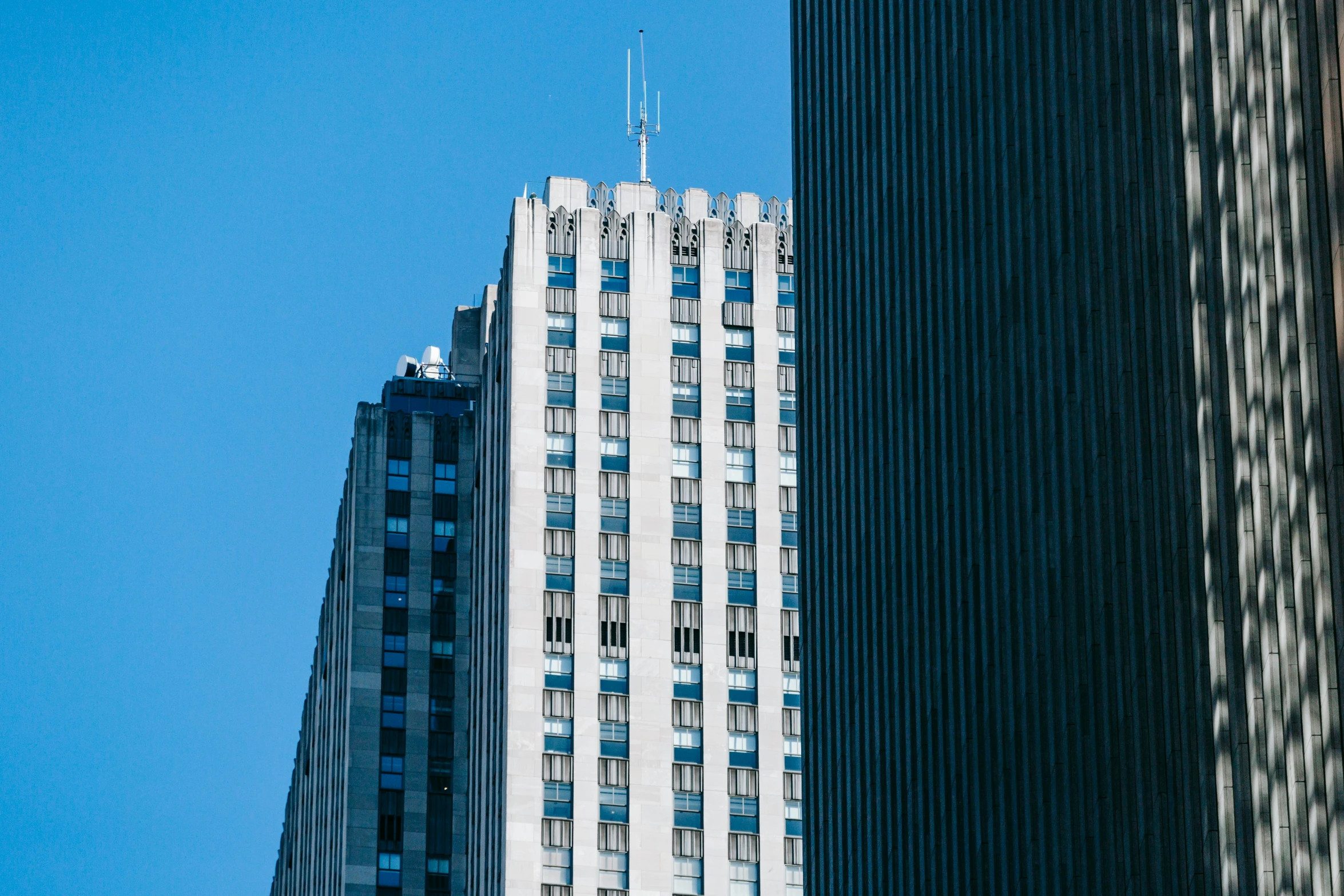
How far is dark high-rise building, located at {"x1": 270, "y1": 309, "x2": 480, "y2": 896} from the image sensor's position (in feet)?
603

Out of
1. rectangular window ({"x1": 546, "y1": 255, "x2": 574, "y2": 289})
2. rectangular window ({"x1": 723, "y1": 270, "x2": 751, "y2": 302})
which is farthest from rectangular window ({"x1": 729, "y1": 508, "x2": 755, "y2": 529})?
rectangular window ({"x1": 546, "y1": 255, "x2": 574, "y2": 289})

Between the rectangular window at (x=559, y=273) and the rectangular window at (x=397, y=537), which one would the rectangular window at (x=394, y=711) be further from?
the rectangular window at (x=559, y=273)

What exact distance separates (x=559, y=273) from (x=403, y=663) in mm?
34914

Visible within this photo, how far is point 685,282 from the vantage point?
561ft

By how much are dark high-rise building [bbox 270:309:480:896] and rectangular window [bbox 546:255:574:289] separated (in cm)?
2648

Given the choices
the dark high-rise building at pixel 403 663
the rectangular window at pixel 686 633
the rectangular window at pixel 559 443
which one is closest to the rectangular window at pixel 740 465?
the rectangular window at pixel 686 633

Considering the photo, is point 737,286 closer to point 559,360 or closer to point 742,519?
point 559,360

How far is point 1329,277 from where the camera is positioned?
58188 mm

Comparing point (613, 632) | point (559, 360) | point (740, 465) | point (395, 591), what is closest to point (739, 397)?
point (740, 465)

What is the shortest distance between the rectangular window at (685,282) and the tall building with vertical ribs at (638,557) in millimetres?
157

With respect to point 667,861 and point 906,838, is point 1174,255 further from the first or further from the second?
point 667,861

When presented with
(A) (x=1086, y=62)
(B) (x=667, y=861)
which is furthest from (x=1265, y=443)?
(B) (x=667, y=861)

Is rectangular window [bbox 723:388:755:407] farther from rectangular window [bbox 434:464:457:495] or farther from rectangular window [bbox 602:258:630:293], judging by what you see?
rectangular window [bbox 434:464:457:495]

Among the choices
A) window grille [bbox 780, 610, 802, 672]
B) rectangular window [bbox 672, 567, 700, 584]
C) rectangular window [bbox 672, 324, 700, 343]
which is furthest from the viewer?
rectangular window [bbox 672, 324, 700, 343]
